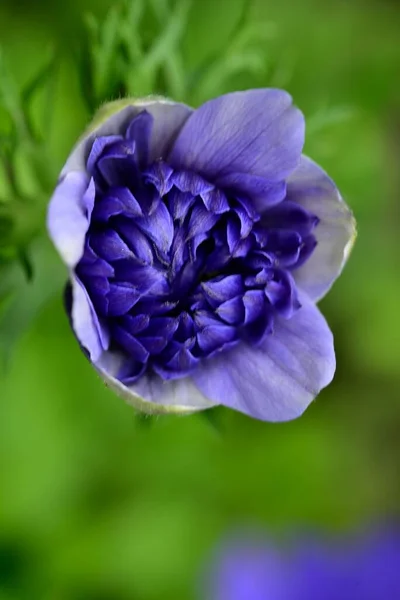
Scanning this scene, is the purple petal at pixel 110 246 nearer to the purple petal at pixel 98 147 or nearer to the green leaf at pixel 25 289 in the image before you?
the purple petal at pixel 98 147

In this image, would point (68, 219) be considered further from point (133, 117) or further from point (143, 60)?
point (143, 60)

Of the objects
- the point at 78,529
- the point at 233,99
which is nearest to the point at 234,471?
the point at 78,529

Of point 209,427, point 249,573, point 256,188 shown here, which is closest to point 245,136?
point 256,188

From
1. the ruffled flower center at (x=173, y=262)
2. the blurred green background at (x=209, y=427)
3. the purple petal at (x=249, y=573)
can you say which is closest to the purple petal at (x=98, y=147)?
the ruffled flower center at (x=173, y=262)

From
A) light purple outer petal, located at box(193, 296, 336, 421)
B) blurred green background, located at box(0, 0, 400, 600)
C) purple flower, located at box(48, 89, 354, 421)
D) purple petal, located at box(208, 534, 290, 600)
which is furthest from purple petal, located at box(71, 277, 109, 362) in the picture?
purple petal, located at box(208, 534, 290, 600)

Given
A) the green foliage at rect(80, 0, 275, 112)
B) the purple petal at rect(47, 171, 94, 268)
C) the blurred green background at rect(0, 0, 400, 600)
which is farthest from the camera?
the blurred green background at rect(0, 0, 400, 600)

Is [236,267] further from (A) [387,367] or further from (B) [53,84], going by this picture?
(A) [387,367]

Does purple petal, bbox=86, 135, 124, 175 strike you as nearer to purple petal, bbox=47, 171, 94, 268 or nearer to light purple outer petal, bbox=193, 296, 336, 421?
purple petal, bbox=47, 171, 94, 268
